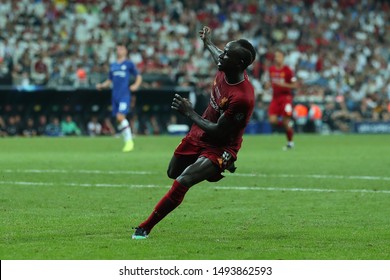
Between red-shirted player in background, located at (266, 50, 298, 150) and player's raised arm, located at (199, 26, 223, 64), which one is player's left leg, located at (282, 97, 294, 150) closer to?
red-shirted player in background, located at (266, 50, 298, 150)

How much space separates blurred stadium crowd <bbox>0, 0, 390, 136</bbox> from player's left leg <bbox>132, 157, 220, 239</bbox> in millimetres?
26825

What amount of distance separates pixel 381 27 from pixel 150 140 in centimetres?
2077

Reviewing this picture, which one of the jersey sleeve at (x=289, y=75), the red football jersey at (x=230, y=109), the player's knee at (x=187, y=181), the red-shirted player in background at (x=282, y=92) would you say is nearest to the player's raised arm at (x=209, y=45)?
the red football jersey at (x=230, y=109)

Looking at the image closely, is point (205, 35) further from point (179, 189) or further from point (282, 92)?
point (282, 92)

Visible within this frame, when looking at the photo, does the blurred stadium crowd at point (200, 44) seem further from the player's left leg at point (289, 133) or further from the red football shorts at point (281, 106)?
the player's left leg at point (289, 133)

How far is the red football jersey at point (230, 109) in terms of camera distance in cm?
1099

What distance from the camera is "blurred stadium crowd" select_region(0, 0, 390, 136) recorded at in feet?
128

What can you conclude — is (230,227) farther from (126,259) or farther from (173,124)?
(173,124)

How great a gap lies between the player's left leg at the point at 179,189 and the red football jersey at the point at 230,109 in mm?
326

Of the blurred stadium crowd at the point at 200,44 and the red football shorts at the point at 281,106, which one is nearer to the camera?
the red football shorts at the point at 281,106

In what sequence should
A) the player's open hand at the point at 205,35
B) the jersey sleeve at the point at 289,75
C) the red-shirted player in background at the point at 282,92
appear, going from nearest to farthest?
the player's open hand at the point at 205,35 → the red-shirted player in background at the point at 282,92 → the jersey sleeve at the point at 289,75

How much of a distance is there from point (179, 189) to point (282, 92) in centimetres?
1920

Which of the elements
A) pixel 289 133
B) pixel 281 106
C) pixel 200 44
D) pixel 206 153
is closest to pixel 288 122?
pixel 289 133

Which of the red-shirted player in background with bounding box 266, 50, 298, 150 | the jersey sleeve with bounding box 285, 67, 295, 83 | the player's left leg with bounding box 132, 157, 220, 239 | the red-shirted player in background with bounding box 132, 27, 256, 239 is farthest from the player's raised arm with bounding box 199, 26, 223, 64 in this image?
the jersey sleeve with bounding box 285, 67, 295, 83
